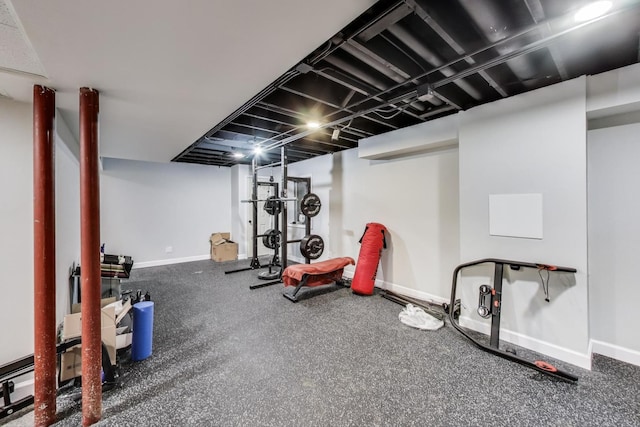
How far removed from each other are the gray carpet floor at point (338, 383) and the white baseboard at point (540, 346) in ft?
0.29

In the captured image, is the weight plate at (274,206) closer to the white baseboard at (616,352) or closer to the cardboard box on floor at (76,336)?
the cardboard box on floor at (76,336)

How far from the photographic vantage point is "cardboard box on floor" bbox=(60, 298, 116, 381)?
2078mm

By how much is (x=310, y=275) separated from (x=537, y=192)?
3.04m

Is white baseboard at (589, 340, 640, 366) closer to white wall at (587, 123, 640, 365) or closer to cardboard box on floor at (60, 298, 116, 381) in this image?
white wall at (587, 123, 640, 365)

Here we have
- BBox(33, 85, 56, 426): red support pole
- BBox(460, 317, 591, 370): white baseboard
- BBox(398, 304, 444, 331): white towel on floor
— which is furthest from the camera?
BBox(398, 304, 444, 331): white towel on floor

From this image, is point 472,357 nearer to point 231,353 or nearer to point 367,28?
point 231,353

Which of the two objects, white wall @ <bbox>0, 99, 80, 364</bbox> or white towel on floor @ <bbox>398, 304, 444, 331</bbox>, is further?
white towel on floor @ <bbox>398, 304, 444, 331</bbox>

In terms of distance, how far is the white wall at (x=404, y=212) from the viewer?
12.1ft

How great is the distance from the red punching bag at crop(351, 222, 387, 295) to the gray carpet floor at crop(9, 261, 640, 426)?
0.84 m

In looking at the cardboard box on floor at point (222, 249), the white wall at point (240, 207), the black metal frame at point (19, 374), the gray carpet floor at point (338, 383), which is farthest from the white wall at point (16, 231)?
the white wall at point (240, 207)

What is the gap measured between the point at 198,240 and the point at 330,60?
625cm

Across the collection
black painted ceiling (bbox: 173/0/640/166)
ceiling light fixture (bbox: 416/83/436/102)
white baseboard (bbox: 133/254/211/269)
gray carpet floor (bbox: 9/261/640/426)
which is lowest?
gray carpet floor (bbox: 9/261/640/426)

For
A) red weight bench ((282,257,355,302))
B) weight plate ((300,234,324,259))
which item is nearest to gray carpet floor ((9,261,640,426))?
red weight bench ((282,257,355,302))

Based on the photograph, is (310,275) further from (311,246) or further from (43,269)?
(43,269)
